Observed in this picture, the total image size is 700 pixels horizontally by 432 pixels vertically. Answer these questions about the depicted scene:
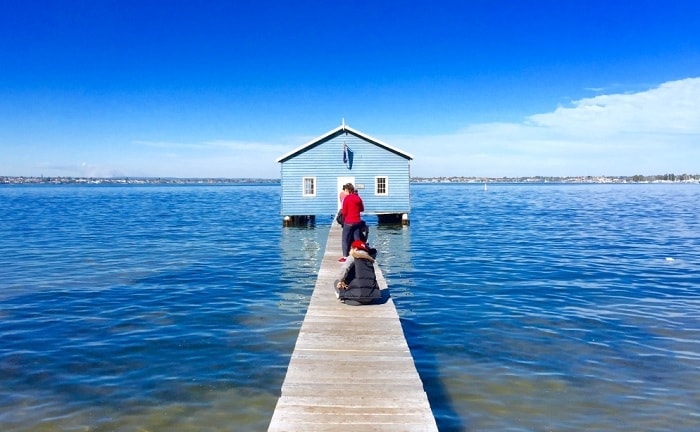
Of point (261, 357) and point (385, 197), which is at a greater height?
point (385, 197)

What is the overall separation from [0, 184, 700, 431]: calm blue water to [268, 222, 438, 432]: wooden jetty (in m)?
1.00

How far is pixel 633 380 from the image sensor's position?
344 inches

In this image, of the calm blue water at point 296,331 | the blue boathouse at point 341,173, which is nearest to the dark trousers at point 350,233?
the calm blue water at point 296,331

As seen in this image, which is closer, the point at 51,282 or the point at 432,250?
the point at 51,282

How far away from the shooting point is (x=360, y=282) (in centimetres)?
1044

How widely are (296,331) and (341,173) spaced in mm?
22244

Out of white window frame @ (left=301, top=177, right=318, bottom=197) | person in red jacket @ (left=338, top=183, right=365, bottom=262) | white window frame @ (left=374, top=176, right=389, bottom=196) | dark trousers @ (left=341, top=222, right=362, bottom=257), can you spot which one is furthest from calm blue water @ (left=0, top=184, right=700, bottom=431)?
white window frame @ (left=374, top=176, right=389, bottom=196)

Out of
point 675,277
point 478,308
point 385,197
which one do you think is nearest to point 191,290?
point 478,308

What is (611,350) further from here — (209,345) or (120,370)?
(120,370)

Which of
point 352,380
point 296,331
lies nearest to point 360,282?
point 296,331

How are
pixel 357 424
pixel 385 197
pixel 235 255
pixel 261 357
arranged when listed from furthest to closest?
1. pixel 385 197
2. pixel 235 255
3. pixel 261 357
4. pixel 357 424

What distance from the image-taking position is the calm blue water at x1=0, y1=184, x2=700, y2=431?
768 centimetres

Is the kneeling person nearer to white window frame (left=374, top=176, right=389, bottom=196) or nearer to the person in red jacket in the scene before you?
the person in red jacket

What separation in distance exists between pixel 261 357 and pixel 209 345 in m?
1.35
